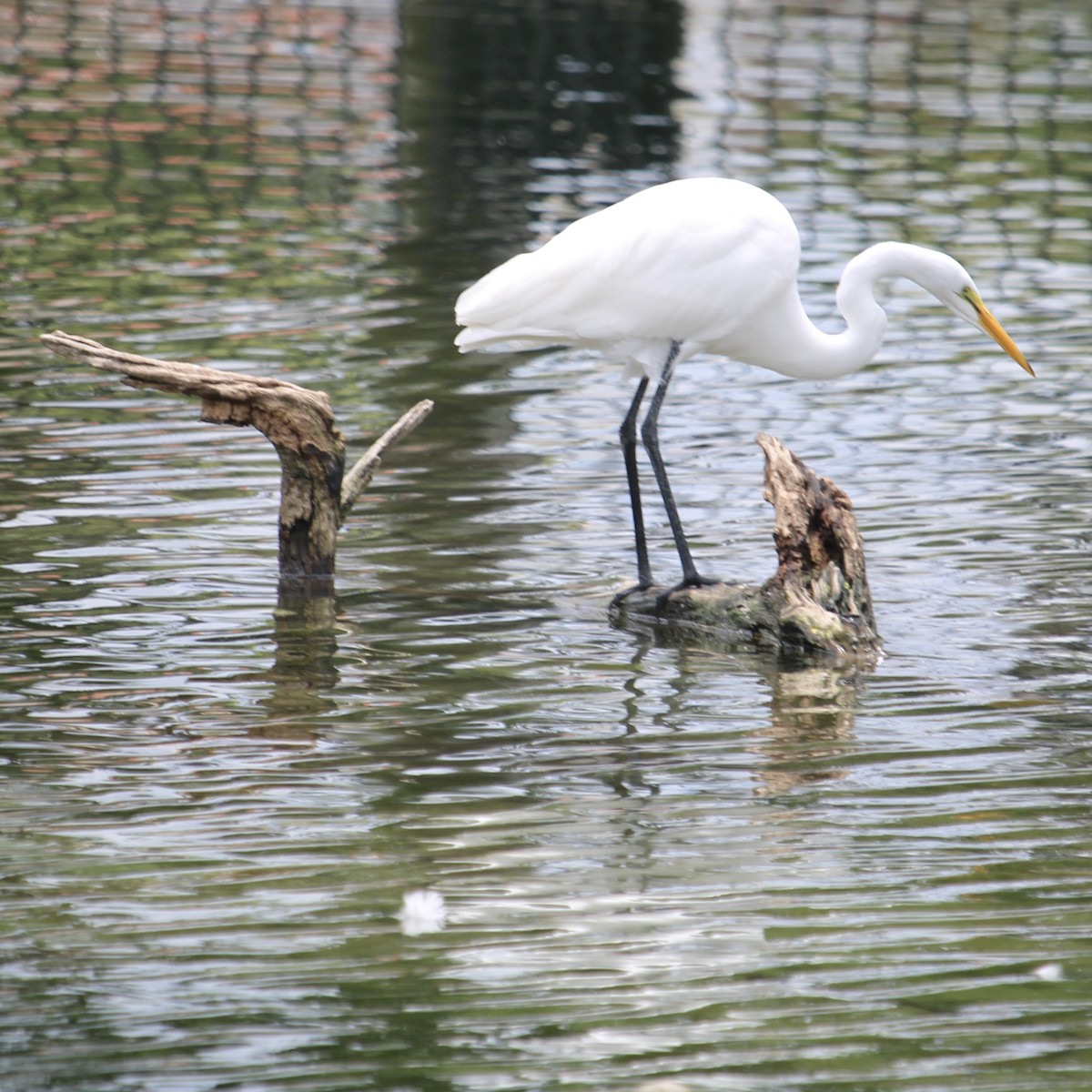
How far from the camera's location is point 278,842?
17.3 ft

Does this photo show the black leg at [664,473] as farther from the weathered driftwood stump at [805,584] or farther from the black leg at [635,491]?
the weathered driftwood stump at [805,584]

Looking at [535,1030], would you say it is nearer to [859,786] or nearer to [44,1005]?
[44,1005]

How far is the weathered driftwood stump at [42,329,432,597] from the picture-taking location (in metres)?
6.88

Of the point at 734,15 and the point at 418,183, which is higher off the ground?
the point at 734,15

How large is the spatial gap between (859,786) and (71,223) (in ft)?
33.0

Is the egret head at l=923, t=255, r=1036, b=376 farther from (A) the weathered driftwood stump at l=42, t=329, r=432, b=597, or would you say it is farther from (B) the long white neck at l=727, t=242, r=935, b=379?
(A) the weathered driftwood stump at l=42, t=329, r=432, b=597

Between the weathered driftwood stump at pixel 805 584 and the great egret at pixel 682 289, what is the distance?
382 millimetres

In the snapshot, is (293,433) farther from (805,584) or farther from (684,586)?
(805,584)

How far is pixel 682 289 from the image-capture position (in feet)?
24.6

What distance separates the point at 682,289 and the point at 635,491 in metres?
0.84

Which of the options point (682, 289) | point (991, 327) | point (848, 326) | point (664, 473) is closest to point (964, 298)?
point (991, 327)

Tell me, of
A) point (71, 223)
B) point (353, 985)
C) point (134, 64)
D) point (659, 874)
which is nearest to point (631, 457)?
point (659, 874)

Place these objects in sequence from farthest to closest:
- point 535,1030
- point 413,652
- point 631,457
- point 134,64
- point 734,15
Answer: point 734,15 → point 134,64 → point 631,457 → point 413,652 → point 535,1030

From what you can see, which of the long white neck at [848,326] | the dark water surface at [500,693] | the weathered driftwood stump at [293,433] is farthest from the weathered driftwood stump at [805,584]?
the weathered driftwood stump at [293,433]
